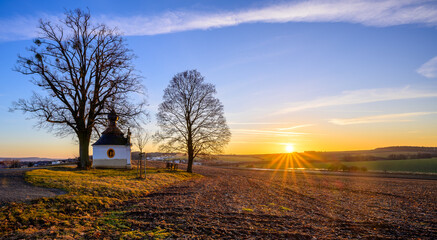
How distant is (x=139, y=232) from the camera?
873 centimetres

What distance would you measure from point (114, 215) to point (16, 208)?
383 cm

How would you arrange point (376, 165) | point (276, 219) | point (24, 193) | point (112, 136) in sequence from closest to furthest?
point (276, 219) < point (24, 193) < point (112, 136) < point (376, 165)

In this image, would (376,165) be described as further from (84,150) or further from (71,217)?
(71,217)

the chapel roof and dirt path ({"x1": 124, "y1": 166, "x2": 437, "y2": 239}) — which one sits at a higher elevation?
the chapel roof

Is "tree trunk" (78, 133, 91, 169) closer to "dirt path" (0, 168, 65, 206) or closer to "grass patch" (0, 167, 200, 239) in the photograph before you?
"dirt path" (0, 168, 65, 206)

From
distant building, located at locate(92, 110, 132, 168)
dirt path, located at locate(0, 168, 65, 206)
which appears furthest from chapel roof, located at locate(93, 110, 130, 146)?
dirt path, located at locate(0, 168, 65, 206)

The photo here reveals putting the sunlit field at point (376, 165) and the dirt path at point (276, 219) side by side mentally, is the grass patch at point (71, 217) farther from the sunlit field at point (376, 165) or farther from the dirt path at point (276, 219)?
the sunlit field at point (376, 165)

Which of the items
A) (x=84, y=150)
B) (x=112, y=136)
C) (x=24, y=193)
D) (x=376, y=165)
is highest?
(x=112, y=136)

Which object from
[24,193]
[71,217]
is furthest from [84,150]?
[71,217]

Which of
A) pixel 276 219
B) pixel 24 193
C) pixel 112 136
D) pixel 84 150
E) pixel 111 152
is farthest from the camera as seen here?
pixel 112 136

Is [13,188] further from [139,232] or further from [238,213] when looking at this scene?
[238,213]

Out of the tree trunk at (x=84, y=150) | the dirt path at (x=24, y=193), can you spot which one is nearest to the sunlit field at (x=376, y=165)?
the tree trunk at (x=84, y=150)

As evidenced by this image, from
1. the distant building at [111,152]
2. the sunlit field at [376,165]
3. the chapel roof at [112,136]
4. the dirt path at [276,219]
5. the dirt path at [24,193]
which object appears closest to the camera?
the dirt path at [276,219]

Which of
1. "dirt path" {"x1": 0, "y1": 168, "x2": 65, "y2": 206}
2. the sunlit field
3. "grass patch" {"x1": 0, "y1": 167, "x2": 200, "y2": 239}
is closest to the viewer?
"grass patch" {"x1": 0, "y1": 167, "x2": 200, "y2": 239}
